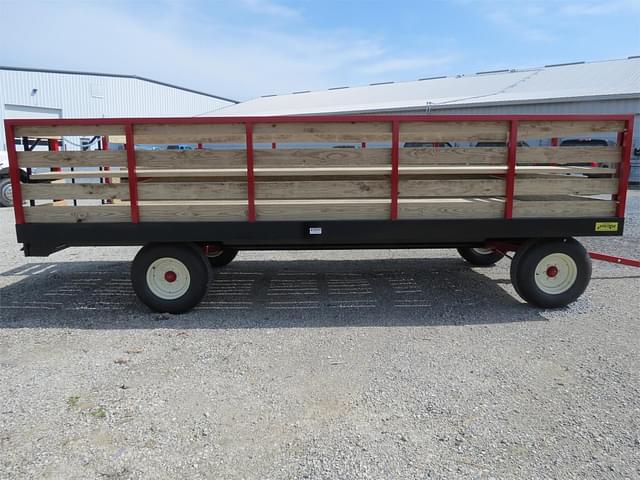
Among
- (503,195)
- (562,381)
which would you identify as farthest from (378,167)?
(562,381)

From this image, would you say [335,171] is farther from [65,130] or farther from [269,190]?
[65,130]

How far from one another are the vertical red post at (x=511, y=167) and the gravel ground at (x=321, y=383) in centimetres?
99

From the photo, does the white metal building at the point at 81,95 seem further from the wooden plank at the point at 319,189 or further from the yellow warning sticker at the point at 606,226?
the yellow warning sticker at the point at 606,226

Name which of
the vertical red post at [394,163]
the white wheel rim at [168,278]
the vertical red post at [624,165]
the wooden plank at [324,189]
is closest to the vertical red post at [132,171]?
the white wheel rim at [168,278]

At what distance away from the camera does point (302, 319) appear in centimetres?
451

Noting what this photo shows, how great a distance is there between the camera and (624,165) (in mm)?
4457

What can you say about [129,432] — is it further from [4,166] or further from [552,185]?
[4,166]

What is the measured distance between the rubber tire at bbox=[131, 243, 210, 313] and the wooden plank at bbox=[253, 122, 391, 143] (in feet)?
3.97

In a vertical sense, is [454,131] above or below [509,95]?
below

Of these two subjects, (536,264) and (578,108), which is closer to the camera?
(536,264)

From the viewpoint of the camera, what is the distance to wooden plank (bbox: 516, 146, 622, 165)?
448 centimetres

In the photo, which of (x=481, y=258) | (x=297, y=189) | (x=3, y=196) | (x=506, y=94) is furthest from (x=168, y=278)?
(x=506, y=94)

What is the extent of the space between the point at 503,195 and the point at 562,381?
5.91 feet

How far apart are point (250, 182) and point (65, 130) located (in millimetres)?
1653
